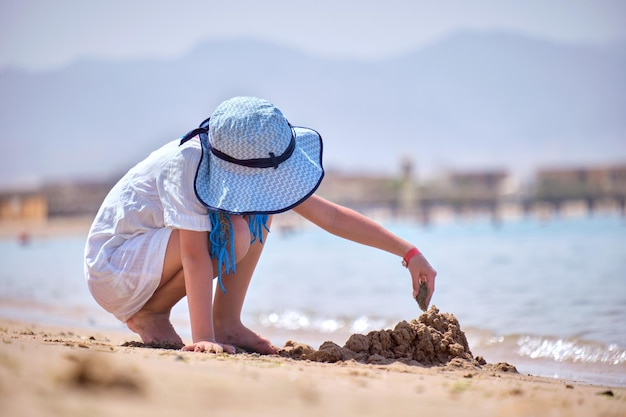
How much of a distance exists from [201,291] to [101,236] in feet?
1.85

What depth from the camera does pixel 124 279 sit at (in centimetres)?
303

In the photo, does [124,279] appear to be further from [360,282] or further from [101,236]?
[360,282]

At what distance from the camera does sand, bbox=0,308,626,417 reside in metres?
1.59

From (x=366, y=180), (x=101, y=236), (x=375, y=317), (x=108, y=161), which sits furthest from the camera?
A: (x=108, y=161)

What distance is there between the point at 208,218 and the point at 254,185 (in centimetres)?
20

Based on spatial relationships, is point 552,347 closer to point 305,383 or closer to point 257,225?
point 257,225

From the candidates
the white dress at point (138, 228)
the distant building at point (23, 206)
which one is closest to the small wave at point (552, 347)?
the white dress at point (138, 228)

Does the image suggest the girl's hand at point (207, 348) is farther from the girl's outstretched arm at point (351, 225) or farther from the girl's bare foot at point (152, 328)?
the girl's outstretched arm at point (351, 225)

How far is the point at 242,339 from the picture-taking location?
3.22m

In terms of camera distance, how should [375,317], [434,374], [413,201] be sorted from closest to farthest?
[434,374] < [375,317] < [413,201]

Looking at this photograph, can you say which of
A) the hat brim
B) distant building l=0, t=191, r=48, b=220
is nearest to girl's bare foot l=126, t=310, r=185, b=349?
the hat brim

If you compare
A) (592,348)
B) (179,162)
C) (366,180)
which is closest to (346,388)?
(179,162)

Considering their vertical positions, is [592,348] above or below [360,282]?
below

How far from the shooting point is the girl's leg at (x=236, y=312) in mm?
3178
